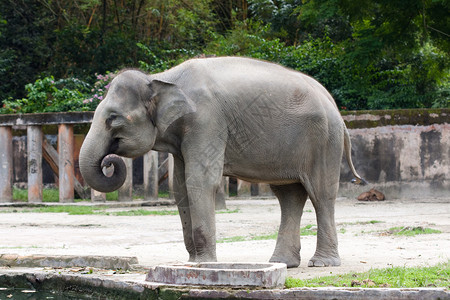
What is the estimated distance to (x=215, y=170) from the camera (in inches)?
263

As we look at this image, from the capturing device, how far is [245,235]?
10.7 meters

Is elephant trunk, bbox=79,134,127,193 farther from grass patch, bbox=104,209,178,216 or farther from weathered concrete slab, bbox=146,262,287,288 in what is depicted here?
grass patch, bbox=104,209,178,216

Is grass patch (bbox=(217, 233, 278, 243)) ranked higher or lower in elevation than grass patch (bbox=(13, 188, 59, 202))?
lower

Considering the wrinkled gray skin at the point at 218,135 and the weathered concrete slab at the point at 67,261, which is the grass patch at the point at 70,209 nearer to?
the weathered concrete slab at the point at 67,261

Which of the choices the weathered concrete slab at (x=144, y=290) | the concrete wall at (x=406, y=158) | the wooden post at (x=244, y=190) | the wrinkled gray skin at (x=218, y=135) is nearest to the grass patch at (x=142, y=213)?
the concrete wall at (x=406, y=158)

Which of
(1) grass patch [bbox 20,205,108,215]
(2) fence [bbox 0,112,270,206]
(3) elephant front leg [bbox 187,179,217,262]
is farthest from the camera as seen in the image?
(2) fence [bbox 0,112,270,206]

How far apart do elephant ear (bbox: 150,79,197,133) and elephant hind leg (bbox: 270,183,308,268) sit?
1.41 m

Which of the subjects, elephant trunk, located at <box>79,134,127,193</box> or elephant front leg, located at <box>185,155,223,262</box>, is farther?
elephant trunk, located at <box>79,134,127,193</box>

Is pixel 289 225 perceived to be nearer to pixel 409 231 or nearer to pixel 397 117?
pixel 409 231

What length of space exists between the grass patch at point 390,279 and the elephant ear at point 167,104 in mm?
1812

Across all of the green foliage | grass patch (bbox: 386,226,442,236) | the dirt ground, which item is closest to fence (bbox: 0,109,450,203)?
the dirt ground

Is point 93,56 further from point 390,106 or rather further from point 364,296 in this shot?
point 364,296

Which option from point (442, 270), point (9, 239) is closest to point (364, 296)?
point (442, 270)

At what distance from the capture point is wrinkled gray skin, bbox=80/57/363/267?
6.70 metres
